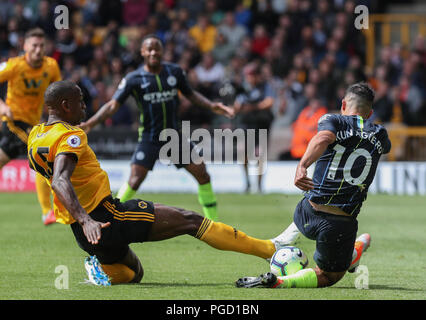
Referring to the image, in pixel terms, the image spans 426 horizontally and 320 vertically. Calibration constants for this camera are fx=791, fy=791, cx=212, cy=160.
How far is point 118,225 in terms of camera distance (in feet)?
21.3

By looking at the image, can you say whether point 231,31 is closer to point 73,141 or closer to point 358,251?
point 358,251

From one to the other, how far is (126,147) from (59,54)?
363 cm

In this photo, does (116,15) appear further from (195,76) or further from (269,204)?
(269,204)

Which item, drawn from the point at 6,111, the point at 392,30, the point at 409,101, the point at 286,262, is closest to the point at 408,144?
the point at 409,101

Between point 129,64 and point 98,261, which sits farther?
point 129,64

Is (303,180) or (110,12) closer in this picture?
(303,180)

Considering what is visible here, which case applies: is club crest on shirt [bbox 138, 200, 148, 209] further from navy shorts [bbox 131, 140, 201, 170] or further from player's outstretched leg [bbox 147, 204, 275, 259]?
navy shorts [bbox 131, 140, 201, 170]

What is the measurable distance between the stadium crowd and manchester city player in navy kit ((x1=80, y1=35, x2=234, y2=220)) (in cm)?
713

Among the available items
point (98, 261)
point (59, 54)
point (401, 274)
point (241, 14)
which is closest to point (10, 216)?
point (98, 261)

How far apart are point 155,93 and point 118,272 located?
4.21 meters

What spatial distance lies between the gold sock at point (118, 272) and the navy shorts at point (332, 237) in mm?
1617

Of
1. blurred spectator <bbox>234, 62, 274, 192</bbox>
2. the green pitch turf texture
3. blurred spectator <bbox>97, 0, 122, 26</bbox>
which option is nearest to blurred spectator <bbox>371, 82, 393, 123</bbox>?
blurred spectator <bbox>234, 62, 274, 192</bbox>

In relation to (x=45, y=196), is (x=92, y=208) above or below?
above

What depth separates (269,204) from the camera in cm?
1490
